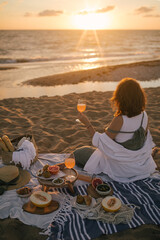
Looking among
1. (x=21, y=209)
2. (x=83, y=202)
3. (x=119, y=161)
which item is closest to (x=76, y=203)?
(x=83, y=202)

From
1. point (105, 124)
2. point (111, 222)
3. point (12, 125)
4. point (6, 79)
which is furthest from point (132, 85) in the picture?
point (6, 79)

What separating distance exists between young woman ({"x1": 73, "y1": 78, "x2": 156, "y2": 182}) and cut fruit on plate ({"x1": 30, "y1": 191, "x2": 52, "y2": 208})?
1.00 meters

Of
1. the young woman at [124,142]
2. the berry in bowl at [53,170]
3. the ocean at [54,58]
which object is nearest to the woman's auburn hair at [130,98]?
the young woman at [124,142]

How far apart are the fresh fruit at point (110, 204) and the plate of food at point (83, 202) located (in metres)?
0.21

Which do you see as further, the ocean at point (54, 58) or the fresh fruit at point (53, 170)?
the ocean at point (54, 58)

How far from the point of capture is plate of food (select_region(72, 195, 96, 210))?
3.09 metres

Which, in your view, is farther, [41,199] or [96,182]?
[96,182]

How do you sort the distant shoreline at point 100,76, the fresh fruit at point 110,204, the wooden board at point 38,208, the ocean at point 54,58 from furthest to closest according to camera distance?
the ocean at point 54,58 < the distant shoreline at point 100,76 < the wooden board at point 38,208 < the fresh fruit at point 110,204

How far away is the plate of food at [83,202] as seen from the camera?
3094 millimetres

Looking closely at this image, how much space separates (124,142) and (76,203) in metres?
1.19

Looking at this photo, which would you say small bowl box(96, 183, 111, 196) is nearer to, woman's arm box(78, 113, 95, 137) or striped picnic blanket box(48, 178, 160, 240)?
striped picnic blanket box(48, 178, 160, 240)

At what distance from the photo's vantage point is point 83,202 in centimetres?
315

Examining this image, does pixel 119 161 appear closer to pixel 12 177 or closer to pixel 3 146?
pixel 12 177

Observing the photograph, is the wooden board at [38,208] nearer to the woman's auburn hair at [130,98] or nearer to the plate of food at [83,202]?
the plate of food at [83,202]
